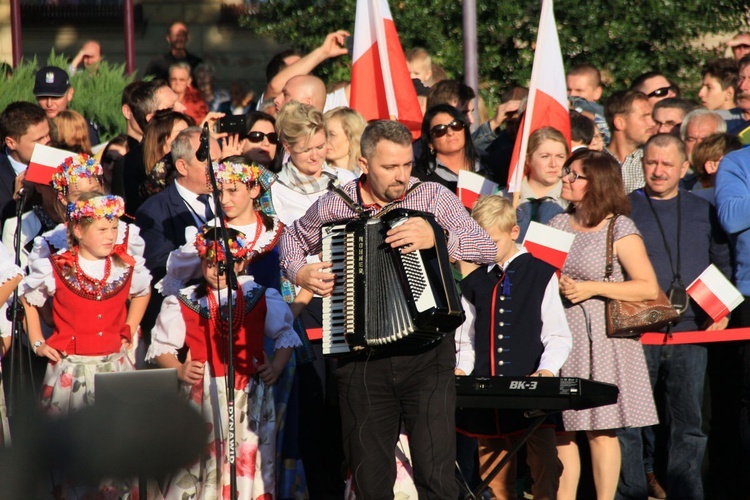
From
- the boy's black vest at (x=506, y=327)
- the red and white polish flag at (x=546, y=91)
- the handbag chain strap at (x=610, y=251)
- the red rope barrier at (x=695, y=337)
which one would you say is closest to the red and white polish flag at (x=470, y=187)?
the red and white polish flag at (x=546, y=91)

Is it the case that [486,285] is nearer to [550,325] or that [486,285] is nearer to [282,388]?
[550,325]

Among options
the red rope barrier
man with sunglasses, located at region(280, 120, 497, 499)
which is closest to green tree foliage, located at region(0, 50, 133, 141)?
the red rope barrier

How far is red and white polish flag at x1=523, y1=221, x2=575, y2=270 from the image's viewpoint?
7027mm

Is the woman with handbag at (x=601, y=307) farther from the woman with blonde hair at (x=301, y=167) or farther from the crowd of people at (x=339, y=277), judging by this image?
the woman with blonde hair at (x=301, y=167)

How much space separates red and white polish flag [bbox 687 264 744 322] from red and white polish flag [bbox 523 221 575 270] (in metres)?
1.07

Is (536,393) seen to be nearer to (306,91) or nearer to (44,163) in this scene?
(44,163)

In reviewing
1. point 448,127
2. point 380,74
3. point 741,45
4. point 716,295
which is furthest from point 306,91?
point 741,45

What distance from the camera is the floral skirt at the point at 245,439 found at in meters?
6.65

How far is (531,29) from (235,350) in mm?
8417

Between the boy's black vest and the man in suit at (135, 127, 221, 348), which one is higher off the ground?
the man in suit at (135, 127, 221, 348)

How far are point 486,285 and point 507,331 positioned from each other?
294 millimetres

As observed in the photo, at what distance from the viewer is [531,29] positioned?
14109mm

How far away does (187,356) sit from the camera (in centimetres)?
678

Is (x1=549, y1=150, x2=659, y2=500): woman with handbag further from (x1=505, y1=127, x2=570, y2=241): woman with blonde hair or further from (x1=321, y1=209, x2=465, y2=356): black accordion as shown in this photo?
(x1=321, y1=209, x2=465, y2=356): black accordion
